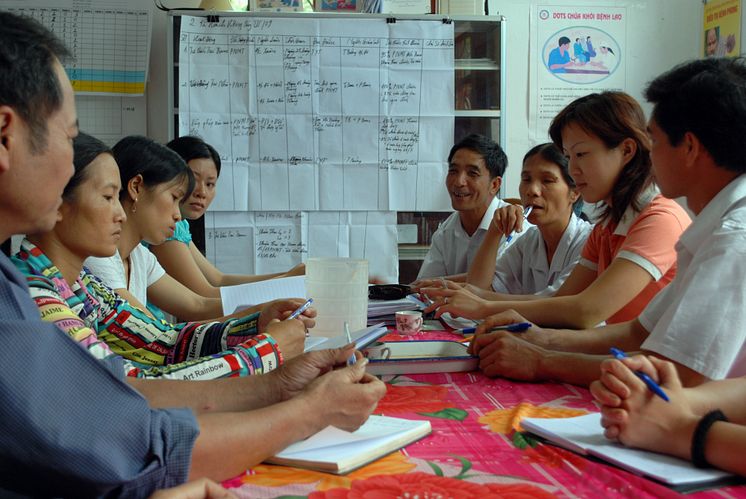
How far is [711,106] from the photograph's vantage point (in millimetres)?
1145

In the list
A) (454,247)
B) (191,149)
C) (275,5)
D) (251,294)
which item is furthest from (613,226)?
(275,5)

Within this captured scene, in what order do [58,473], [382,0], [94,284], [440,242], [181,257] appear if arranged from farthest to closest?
[382,0] → [440,242] → [181,257] → [94,284] → [58,473]

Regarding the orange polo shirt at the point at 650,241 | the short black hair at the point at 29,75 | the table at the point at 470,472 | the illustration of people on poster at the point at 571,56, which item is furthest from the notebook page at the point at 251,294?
the illustration of people on poster at the point at 571,56

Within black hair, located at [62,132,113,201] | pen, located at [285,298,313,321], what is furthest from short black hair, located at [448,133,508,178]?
black hair, located at [62,132,113,201]

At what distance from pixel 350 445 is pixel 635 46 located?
11.4ft

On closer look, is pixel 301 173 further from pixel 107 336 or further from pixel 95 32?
pixel 107 336

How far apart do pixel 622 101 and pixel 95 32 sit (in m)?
2.74

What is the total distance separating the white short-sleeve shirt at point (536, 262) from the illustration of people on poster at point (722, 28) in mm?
1605

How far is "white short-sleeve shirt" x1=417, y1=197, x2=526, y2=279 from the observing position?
289 centimetres

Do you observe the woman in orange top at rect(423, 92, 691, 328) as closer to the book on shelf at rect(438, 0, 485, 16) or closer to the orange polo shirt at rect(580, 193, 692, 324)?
the orange polo shirt at rect(580, 193, 692, 324)

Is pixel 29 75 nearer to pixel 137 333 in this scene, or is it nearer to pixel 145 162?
pixel 137 333

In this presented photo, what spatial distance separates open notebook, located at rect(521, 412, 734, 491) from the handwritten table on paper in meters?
2.62

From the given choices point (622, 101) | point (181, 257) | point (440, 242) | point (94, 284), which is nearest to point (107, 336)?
point (94, 284)

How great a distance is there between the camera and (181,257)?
2.60 m
